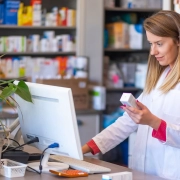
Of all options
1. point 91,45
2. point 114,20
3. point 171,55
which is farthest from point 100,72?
point 171,55

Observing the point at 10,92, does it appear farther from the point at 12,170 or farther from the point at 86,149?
the point at 86,149

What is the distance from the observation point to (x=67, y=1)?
5.68 m

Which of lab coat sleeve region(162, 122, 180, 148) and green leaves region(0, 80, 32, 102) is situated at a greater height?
green leaves region(0, 80, 32, 102)

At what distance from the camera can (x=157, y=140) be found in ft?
8.98

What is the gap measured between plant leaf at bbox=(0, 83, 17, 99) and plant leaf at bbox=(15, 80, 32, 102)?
0.9 inches

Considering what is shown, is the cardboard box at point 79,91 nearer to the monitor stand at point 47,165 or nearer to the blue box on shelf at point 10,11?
the blue box on shelf at point 10,11

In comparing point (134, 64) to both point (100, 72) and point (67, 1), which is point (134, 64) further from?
point (67, 1)

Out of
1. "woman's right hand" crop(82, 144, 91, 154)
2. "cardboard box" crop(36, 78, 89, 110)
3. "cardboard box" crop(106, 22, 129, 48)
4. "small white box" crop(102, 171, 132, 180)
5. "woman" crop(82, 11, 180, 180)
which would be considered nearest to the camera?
"small white box" crop(102, 171, 132, 180)

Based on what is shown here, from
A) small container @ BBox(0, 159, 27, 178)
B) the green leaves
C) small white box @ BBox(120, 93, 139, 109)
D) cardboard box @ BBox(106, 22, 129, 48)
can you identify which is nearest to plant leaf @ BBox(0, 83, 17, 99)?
the green leaves

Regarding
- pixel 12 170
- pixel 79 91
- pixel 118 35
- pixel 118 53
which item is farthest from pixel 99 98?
pixel 12 170

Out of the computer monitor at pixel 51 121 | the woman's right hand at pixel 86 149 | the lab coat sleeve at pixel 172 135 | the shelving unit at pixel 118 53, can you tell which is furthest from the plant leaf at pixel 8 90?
the shelving unit at pixel 118 53

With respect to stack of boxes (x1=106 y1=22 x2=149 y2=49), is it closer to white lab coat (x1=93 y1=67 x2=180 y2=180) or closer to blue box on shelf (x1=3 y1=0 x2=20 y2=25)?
blue box on shelf (x1=3 y1=0 x2=20 y2=25)

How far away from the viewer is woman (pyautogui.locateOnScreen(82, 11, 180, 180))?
8.67ft

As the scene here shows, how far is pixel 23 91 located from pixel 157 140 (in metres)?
0.81
